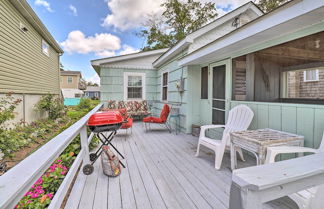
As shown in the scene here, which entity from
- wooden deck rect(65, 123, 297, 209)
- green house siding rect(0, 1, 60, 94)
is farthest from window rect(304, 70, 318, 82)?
green house siding rect(0, 1, 60, 94)

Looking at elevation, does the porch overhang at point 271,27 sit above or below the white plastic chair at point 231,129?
above

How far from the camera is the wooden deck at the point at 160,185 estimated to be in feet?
5.69

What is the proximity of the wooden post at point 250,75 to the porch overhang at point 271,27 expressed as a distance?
0.15m

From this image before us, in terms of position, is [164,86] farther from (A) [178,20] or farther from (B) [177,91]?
(A) [178,20]

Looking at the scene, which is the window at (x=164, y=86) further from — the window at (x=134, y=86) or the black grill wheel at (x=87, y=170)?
the black grill wheel at (x=87, y=170)

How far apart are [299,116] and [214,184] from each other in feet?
5.02

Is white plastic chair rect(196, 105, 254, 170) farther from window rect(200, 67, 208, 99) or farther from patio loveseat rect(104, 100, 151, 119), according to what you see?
patio loveseat rect(104, 100, 151, 119)

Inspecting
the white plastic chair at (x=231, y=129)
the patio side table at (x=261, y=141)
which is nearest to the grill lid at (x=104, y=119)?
the white plastic chair at (x=231, y=129)

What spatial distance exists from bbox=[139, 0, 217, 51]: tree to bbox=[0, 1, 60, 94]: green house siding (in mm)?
9227

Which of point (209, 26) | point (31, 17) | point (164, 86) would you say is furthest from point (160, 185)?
point (31, 17)

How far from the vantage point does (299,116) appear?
2.18 meters

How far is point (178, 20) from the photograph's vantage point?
13523mm

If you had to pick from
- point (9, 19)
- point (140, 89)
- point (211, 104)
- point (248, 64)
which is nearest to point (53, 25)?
point (9, 19)

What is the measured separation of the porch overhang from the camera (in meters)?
1.64
